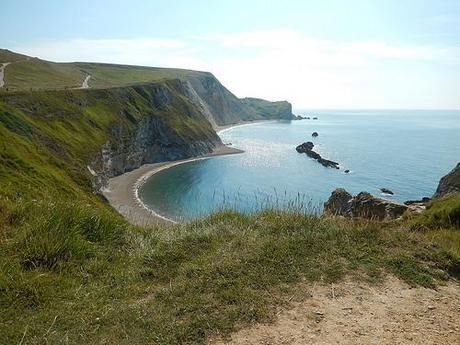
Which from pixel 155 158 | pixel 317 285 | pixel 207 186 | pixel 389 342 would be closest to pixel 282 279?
pixel 317 285

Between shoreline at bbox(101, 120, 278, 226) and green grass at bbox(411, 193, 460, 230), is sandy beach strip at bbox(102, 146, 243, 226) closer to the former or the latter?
shoreline at bbox(101, 120, 278, 226)

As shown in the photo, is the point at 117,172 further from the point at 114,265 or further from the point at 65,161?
the point at 114,265

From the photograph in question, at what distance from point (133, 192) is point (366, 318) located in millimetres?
79244

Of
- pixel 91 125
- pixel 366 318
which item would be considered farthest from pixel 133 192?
pixel 366 318

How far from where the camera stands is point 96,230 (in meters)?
10.4

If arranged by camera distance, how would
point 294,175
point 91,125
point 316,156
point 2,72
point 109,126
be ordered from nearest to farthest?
point 91,125 < point 109,126 < point 294,175 < point 2,72 < point 316,156

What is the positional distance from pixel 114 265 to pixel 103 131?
96734mm

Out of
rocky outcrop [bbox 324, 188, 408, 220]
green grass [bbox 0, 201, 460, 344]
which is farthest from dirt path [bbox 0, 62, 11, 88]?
green grass [bbox 0, 201, 460, 344]

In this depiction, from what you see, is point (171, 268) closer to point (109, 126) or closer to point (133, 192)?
point (133, 192)

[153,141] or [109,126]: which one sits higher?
[109,126]

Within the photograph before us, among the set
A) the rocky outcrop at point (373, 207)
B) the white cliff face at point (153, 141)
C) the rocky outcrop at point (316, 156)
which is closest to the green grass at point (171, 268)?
the rocky outcrop at point (373, 207)

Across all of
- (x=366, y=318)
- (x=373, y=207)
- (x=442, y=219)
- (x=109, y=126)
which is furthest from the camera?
(x=109, y=126)

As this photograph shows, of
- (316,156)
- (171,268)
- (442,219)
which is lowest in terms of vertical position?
(316,156)

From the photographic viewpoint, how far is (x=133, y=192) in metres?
83.1
